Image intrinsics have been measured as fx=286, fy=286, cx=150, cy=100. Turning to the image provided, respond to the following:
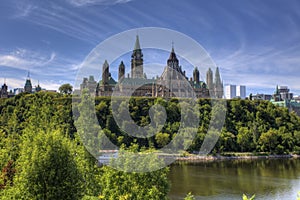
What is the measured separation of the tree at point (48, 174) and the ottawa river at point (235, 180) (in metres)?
15.8

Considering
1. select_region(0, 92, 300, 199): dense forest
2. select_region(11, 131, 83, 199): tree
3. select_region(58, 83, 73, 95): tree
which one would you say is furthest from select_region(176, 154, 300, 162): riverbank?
select_region(58, 83, 73, 95): tree

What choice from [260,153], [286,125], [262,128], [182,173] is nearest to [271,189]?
[182,173]

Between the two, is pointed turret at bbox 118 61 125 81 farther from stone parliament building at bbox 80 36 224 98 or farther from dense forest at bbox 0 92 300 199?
dense forest at bbox 0 92 300 199

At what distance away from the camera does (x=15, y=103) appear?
68.4 meters

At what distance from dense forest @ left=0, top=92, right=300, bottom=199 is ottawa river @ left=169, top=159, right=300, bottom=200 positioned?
672 centimetres

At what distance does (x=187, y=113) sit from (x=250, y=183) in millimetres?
23028

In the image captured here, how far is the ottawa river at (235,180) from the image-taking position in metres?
27.5

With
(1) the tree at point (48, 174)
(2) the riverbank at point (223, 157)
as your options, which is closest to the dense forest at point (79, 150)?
(1) the tree at point (48, 174)

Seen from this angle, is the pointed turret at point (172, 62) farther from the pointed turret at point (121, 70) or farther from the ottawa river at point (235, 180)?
the ottawa river at point (235, 180)

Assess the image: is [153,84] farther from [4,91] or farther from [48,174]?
[48,174]

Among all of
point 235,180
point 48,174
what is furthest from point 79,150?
point 235,180

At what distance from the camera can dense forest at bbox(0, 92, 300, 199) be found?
465 inches

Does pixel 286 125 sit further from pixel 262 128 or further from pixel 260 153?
pixel 260 153

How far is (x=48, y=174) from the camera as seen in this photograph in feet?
38.5
